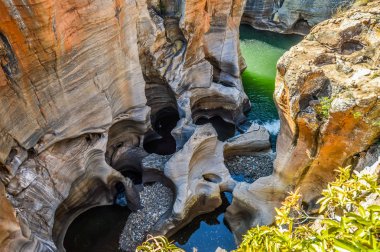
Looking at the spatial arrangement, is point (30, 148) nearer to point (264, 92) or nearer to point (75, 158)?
point (75, 158)

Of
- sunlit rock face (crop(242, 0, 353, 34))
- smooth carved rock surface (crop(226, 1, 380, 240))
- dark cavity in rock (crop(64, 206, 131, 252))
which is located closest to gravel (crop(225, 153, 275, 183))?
smooth carved rock surface (crop(226, 1, 380, 240))

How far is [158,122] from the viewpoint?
46.5 feet

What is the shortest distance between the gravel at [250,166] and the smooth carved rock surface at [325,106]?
7.53 ft

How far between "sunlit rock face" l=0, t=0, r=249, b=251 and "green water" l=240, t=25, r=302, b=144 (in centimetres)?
159

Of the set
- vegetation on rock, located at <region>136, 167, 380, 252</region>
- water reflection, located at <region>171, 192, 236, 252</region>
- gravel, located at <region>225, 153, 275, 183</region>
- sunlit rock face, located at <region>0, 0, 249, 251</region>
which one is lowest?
water reflection, located at <region>171, 192, 236, 252</region>

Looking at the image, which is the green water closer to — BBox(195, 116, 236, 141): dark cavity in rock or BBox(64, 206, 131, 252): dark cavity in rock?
BBox(195, 116, 236, 141): dark cavity in rock

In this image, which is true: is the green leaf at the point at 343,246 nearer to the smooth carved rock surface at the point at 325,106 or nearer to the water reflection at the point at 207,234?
the smooth carved rock surface at the point at 325,106

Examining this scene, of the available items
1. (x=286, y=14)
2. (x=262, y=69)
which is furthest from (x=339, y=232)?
(x=286, y=14)

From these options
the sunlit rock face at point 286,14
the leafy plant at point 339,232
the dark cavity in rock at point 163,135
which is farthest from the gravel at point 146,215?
the sunlit rock face at point 286,14

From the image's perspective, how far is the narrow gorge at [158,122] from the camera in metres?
6.86

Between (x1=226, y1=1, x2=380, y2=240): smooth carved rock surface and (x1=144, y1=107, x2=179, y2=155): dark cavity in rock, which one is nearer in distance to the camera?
(x1=226, y1=1, x2=380, y2=240): smooth carved rock surface

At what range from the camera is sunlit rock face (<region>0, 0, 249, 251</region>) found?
6.93 meters

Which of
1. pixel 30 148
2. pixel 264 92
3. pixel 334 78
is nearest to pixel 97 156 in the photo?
pixel 30 148

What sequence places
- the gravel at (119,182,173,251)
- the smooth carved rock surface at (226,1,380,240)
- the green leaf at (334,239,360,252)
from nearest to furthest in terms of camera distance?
the green leaf at (334,239,360,252) < the smooth carved rock surface at (226,1,380,240) < the gravel at (119,182,173,251)
